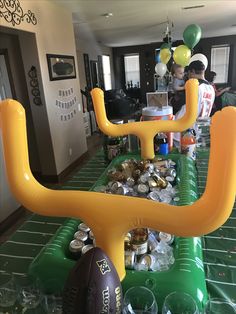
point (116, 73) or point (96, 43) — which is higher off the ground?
point (96, 43)

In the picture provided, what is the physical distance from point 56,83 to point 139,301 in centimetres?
289

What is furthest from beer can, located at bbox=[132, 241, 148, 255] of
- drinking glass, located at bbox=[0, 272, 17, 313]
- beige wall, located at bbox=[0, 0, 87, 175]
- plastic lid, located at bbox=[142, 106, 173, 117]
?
beige wall, located at bbox=[0, 0, 87, 175]

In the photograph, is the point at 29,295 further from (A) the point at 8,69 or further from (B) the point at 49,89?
(A) the point at 8,69

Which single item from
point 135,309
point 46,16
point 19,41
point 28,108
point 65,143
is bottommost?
point 65,143

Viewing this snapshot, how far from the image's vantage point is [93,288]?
546mm

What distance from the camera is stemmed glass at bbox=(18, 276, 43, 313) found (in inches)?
30.3

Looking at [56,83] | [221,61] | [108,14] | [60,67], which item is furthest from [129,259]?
[221,61]

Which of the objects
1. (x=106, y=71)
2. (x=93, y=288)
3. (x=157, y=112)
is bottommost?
(x=93, y=288)

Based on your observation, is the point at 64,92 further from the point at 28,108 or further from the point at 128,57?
the point at 128,57

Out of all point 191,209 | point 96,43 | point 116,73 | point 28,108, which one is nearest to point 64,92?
point 28,108

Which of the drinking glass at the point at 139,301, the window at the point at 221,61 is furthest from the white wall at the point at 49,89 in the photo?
the window at the point at 221,61

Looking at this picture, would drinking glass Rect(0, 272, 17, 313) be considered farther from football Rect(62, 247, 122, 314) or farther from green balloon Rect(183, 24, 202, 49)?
green balloon Rect(183, 24, 202, 49)

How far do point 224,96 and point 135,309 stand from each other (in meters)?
5.75

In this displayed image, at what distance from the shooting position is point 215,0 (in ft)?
11.0
